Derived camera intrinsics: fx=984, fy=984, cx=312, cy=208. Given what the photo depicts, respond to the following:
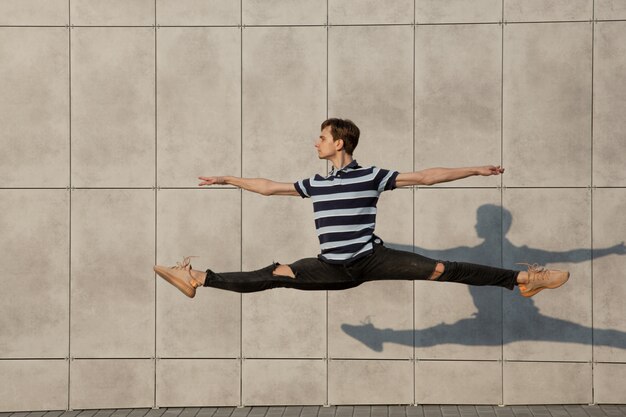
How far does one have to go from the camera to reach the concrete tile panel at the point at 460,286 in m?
11.3

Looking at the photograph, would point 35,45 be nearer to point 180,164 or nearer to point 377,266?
point 180,164

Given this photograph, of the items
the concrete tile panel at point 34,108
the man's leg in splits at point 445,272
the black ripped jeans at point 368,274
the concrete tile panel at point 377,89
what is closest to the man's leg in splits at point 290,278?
the black ripped jeans at point 368,274

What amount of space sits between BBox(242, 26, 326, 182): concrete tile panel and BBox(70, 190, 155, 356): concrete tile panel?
60.3 inches

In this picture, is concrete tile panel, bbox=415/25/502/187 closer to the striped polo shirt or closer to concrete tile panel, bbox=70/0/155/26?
the striped polo shirt

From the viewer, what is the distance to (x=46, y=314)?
37.6ft

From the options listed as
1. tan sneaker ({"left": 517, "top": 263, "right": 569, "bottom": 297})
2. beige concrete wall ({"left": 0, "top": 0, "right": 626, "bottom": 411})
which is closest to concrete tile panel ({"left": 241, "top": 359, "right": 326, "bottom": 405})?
beige concrete wall ({"left": 0, "top": 0, "right": 626, "bottom": 411})

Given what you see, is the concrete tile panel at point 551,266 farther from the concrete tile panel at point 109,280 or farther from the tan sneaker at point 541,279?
the concrete tile panel at point 109,280

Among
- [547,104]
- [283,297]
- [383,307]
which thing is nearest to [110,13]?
[283,297]

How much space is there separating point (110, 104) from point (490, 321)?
5.07 m

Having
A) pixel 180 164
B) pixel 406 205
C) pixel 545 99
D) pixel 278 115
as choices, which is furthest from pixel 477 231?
pixel 180 164

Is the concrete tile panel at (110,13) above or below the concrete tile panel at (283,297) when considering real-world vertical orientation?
above

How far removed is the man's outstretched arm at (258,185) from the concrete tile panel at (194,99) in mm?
2522

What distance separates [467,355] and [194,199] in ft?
11.9

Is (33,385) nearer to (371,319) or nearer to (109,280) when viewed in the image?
(109,280)
